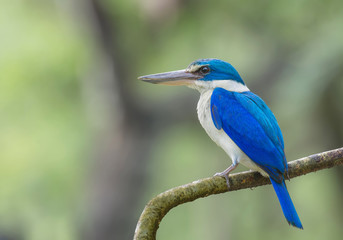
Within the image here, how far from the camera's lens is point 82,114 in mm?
10344

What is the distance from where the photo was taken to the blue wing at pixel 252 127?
262 cm

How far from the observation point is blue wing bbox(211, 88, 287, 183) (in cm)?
262

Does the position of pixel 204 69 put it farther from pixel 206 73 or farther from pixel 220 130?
pixel 220 130

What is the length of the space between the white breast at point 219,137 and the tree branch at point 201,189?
157 mm

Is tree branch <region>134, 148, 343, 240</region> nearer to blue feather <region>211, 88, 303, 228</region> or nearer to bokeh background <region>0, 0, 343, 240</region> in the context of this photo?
blue feather <region>211, 88, 303, 228</region>

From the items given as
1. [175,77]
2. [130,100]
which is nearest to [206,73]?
[175,77]

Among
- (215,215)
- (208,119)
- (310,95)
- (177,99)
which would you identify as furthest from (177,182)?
(208,119)

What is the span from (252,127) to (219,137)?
0.20 metres

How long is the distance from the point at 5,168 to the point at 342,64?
6409mm

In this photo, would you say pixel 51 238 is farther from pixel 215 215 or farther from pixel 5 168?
pixel 215 215

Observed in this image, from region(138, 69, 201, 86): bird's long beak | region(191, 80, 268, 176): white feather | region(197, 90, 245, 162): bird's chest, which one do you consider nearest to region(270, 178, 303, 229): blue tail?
region(191, 80, 268, 176): white feather

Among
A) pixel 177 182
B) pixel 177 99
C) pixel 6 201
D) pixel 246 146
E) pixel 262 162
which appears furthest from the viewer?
pixel 177 182

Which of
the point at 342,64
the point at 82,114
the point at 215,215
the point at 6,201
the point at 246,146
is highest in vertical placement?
the point at 246,146

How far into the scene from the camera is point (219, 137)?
9.69 feet
